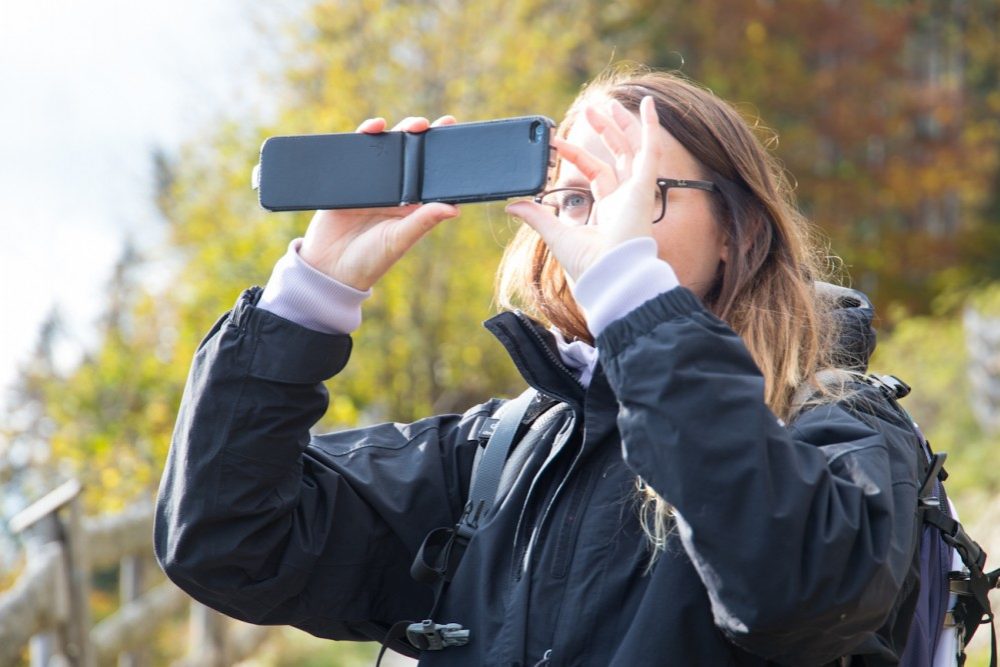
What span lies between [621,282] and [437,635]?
26.5 inches

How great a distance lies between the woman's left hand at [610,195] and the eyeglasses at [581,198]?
2.0 inches

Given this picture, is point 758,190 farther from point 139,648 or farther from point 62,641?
point 139,648

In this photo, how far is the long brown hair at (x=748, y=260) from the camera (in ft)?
6.31

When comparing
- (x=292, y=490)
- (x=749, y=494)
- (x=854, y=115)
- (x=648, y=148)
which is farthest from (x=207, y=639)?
(x=854, y=115)

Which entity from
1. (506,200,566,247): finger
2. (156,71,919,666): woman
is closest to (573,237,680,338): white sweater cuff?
(156,71,919,666): woman

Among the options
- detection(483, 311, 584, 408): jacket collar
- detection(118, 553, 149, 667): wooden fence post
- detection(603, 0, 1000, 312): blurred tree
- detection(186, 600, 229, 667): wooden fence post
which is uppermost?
detection(603, 0, 1000, 312): blurred tree

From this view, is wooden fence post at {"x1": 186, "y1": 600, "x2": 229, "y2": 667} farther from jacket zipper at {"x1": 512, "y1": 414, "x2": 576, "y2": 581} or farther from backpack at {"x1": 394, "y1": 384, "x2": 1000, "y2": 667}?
jacket zipper at {"x1": 512, "y1": 414, "x2": 576, "y2": 581}

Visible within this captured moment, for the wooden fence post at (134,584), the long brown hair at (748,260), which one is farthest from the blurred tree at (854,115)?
the long brown hair at (748,260)

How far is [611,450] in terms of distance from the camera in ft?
6.29

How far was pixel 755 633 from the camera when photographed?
1574 millimetres

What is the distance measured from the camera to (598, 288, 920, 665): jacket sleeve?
1.53 metres

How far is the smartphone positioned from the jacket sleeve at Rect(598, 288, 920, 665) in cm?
33

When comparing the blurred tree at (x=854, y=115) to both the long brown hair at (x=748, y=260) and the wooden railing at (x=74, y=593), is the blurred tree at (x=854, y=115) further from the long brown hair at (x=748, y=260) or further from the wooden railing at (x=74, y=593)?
the long brown hair at (x=748, y=260)

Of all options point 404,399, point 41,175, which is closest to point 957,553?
point 404,399
